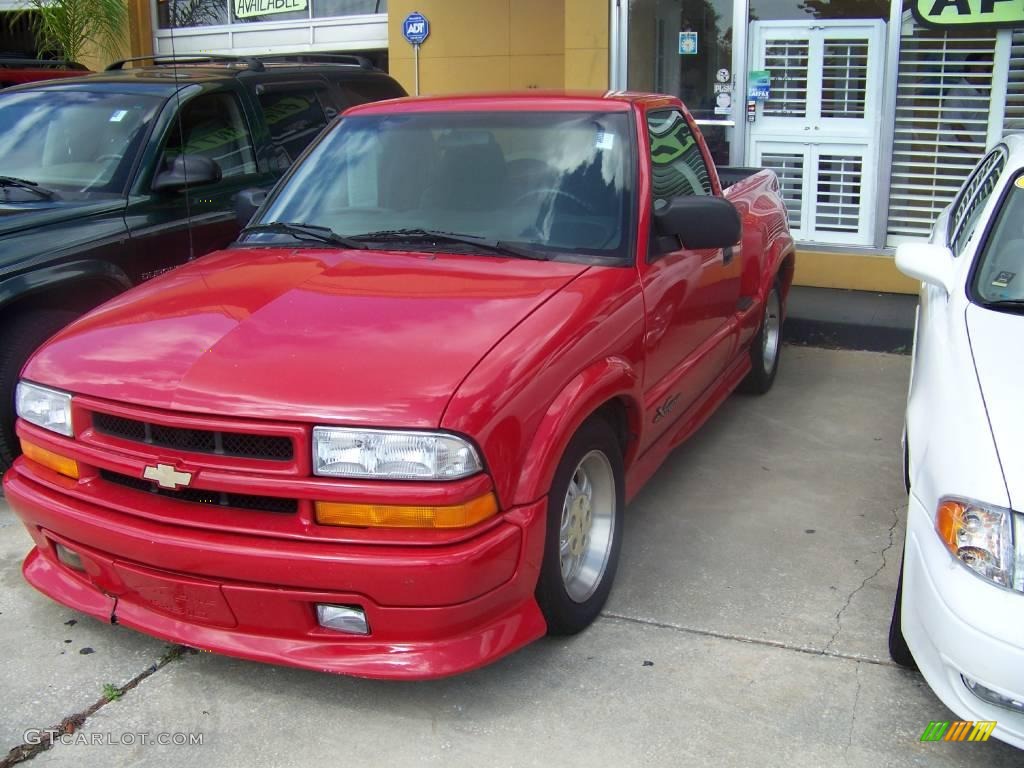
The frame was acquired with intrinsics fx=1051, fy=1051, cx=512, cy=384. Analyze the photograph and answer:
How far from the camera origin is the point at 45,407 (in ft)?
10.9

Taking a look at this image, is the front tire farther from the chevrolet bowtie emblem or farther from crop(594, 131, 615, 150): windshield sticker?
crop(594, 131, 615, 150): windshield sticker

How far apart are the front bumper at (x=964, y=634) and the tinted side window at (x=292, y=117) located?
4693 mm

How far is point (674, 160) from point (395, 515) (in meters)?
2.48

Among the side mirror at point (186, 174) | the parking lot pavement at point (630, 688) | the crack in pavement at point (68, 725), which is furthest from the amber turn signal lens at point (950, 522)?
the side mirror at point (186, 174)

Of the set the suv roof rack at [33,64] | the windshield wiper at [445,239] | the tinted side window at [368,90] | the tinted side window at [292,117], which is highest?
the suv roof rack at [33,64]

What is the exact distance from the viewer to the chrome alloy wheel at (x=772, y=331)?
6.21m

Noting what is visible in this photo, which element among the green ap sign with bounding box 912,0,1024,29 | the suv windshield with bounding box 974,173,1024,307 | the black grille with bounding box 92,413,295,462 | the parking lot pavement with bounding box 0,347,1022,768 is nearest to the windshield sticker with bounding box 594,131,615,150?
the suv windshield with bounding box 974,173,1024,307

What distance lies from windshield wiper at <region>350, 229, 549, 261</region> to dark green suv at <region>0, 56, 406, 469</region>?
1694 mm

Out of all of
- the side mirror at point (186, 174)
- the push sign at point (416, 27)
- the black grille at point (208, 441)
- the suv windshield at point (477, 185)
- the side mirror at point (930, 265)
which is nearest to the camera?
the black grille at point (208, 441)

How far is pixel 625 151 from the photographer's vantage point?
13.5 ft

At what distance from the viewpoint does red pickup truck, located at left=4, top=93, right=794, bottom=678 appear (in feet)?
9.44

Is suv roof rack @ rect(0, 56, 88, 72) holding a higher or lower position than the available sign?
lower

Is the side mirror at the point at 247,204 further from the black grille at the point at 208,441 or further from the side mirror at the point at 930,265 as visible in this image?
the side mirror at the point at 930,265

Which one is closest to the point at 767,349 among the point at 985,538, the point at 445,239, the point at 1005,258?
the point at 1005,258
